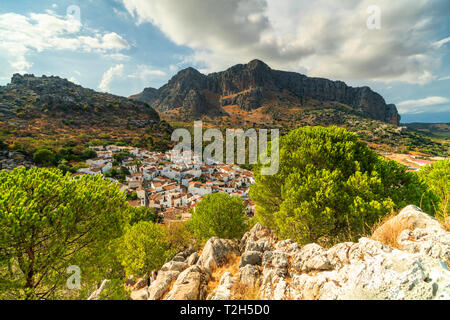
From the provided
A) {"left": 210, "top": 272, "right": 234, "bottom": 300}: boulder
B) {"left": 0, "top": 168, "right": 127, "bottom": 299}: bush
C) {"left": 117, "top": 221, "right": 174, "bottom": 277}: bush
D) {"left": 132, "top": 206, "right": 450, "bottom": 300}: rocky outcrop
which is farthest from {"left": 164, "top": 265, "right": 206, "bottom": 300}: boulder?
{"left": 117, "top": 221, "right": 174, "bottom": 277}: bush

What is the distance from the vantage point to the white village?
39678 millimetres

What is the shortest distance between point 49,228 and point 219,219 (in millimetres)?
12303

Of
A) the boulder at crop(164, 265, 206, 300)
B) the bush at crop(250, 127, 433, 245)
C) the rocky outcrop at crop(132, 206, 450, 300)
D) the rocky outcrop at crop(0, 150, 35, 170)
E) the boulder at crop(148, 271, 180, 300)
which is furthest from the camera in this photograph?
the rocky outcrop at crop(0, 150, 35, 170)

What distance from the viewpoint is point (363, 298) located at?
421 centimetres

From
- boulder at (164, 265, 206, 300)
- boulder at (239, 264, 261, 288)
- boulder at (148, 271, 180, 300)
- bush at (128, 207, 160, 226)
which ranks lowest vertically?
bush at (128, 207, 160, 226)

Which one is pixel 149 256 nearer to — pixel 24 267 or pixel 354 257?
pixel 24 267

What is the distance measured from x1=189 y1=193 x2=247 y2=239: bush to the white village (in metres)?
15.7

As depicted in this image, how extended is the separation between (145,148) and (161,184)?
1449 inches

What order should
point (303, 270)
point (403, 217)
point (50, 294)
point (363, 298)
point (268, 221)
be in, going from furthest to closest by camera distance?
A: point (268, 221) → point (50, 294) → point (403, 217) → point (303, 270) → point (363, 298)

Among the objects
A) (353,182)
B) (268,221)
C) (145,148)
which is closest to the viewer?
(353,182)

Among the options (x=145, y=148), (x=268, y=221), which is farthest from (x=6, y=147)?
(x=268, y=221)

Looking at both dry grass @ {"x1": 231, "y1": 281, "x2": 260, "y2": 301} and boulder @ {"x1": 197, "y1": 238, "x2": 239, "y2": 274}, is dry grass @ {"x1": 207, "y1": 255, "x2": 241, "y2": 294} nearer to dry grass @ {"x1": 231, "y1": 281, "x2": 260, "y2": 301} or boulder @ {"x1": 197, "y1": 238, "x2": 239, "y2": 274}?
boulder @ {"x1": 197, "y1": 238, "x2": 239, "y2": 274}

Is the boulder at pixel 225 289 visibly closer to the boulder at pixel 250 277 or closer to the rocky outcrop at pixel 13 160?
the boulder at pixel 250 277

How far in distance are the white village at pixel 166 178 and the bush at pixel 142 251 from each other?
16.4 meters
